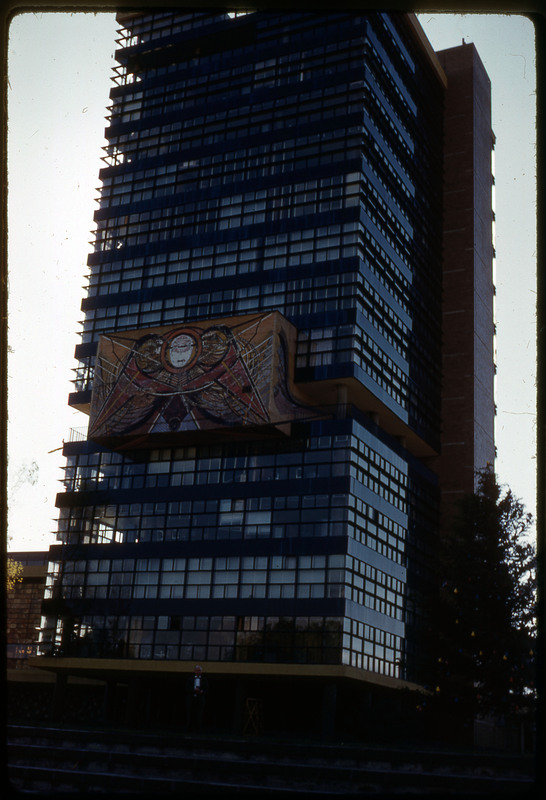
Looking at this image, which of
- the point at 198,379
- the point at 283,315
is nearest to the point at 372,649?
the point at 198,379

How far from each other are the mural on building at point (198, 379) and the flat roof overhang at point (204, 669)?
1696cm

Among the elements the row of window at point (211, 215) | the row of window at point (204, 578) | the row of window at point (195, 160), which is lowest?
the row of window at point (204, 578)

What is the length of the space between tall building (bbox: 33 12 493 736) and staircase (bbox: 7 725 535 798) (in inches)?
1579

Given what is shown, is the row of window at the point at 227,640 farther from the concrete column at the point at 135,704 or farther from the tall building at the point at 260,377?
the concrete column at the point at 135,704

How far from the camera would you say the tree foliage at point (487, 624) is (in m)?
43.1

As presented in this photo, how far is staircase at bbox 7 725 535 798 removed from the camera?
1705 cm

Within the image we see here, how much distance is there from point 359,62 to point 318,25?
17.6 feet

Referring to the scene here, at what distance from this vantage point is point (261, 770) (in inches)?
734

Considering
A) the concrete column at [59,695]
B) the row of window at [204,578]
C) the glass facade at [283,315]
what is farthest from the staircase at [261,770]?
the concrete column at [59,695]

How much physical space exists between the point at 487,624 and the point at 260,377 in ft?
97.6

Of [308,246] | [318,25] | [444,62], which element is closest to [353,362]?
[308,246]

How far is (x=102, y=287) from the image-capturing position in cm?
8306

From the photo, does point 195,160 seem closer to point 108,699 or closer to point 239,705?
point 108,699

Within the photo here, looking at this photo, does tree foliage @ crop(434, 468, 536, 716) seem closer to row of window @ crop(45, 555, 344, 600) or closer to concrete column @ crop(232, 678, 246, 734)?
row of window @ crop(45, 555, 344, 600)
